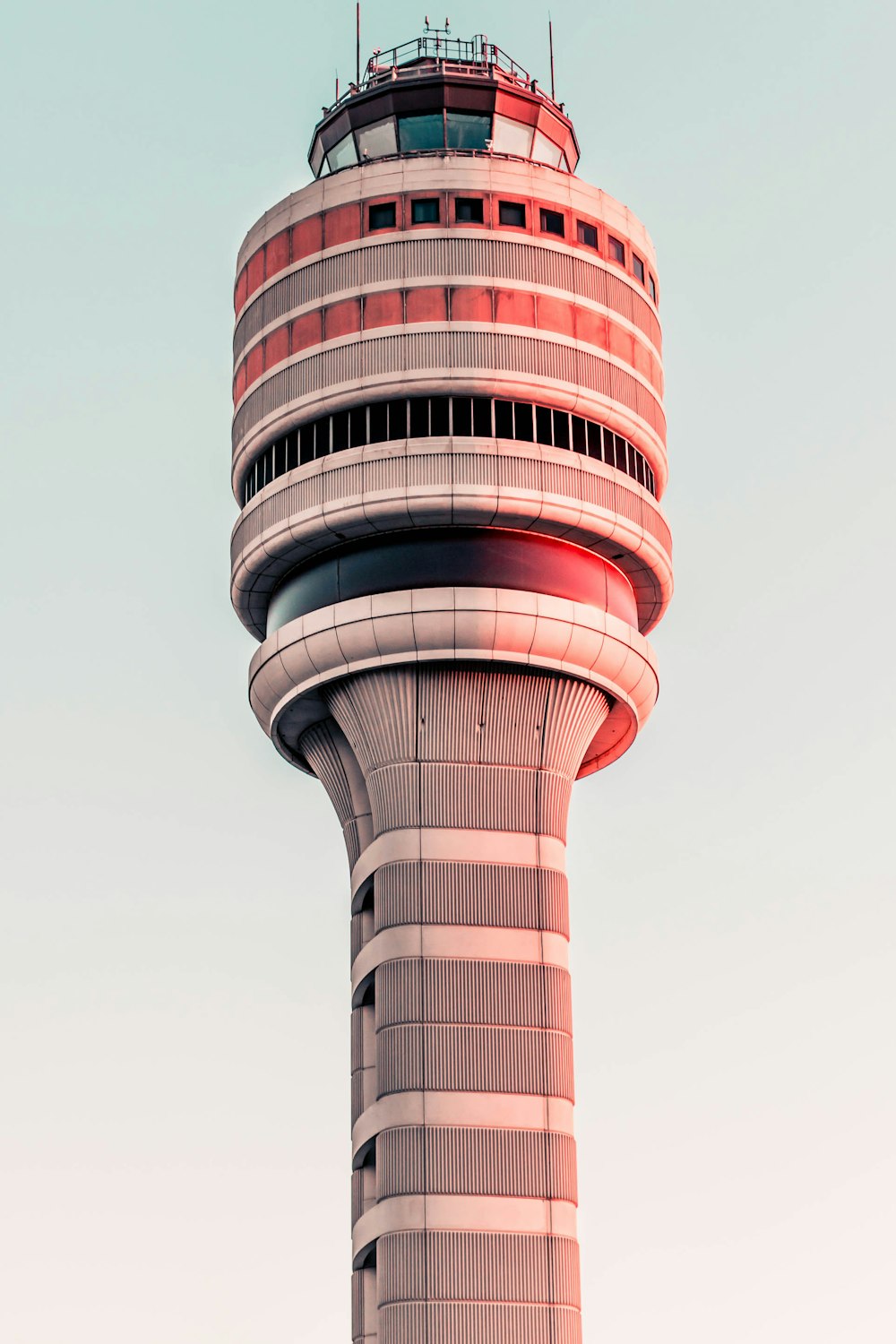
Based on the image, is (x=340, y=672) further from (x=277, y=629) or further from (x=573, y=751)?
(x=573, y=751)

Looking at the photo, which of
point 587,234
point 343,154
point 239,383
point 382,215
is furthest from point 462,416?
point 343,154

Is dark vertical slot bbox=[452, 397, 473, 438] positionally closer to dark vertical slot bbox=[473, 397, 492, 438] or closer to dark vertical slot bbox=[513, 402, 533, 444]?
dark vertical slot bbox=[473, 397, 492, 438]

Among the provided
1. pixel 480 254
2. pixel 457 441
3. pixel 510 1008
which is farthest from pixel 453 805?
pixel 480 254

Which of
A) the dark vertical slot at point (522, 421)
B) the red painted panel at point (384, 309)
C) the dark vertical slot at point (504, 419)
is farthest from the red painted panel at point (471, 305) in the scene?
the dark vertical slot at point (522, 421)

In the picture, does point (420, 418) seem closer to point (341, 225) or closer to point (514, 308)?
point (514, 308)

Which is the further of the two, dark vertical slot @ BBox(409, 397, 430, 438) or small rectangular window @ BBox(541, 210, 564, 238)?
small rectangular window @ BBox(541, 210, 564, 238)

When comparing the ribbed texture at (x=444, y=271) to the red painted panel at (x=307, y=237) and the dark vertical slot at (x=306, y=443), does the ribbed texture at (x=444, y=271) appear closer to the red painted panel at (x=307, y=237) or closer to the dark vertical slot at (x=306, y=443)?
the red painted panel at (x=307, y=237)

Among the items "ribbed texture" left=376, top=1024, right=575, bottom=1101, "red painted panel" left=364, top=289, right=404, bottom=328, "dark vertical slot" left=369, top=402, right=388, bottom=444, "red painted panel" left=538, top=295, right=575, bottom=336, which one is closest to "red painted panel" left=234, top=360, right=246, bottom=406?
"red painted panel" left=364, top=289, right=404, bottom=328
